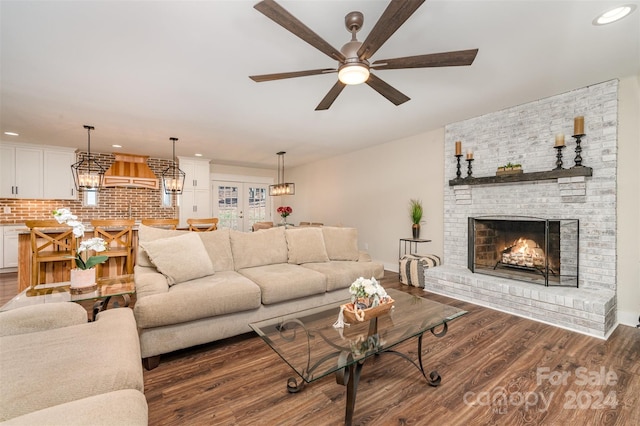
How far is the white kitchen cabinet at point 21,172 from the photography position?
5.12 m

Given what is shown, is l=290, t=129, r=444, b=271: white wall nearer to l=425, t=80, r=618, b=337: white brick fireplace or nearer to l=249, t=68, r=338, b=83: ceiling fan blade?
l=425, t=80, r=618, b=337: white brick fireplace

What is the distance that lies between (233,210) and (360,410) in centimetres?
705

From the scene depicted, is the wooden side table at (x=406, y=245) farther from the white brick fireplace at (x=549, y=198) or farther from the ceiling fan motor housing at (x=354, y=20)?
the ceiling fan motor housing at (x=354, y=20)

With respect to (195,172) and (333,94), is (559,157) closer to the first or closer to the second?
(333,94)

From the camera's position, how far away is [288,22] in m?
1.50

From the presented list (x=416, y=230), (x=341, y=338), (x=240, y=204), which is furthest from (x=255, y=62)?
(x=240, y=204)

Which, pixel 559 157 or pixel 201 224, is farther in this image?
pixel 201 224

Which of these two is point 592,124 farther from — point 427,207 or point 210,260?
point 210,260

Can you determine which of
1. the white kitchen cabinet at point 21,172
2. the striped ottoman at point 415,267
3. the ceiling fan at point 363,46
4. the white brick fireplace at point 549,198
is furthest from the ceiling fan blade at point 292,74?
the white kitchen cabinet at point 21,172

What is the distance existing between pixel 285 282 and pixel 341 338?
111cm

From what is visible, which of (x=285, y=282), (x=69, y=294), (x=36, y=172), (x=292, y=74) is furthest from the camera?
(x=36, y=172)

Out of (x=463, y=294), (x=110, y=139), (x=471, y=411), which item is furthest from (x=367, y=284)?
(x=110, y=139)

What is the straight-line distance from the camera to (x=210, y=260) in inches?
115

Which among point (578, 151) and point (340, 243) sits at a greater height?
point (578, 151)
